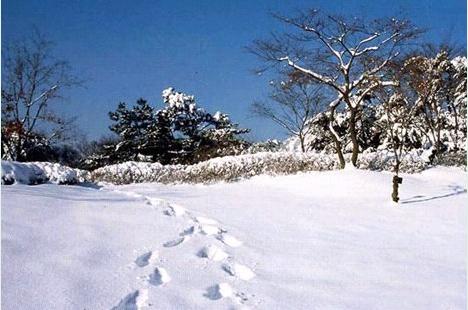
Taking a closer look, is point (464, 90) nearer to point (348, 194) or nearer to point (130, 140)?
point (348, 194)

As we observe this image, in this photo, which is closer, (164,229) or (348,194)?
(164,229)

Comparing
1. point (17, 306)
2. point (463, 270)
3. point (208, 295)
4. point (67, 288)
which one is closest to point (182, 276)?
point (208, 295)

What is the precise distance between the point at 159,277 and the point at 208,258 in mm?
711

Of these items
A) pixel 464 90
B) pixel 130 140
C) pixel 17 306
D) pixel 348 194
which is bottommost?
pixel 17 306

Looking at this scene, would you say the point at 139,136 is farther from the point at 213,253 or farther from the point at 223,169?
the point at 213,253

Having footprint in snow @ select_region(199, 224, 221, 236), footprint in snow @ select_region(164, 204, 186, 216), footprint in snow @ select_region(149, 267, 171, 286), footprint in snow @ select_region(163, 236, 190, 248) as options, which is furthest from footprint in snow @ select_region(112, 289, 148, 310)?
footprint in snow @ select_region(164, 204, 186, 216)

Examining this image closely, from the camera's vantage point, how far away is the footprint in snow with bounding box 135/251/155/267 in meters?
3.35

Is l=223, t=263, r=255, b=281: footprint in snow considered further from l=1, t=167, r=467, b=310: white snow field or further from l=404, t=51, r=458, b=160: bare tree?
l=404, t=51, r=458, b=160: bare tree

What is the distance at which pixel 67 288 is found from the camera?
2674 mm

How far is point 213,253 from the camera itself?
12.8 ft

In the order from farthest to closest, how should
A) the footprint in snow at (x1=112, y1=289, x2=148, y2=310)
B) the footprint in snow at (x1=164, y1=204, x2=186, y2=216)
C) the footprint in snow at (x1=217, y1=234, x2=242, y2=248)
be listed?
the footprint in snow at (x1=164, y1=204, x2=186, y2=216)
the footprint in snow at (x1=217, y1=234, x2=242, y2=248)
the footprint in snow at (x1=112, y1=289, x2=148, y2=310)

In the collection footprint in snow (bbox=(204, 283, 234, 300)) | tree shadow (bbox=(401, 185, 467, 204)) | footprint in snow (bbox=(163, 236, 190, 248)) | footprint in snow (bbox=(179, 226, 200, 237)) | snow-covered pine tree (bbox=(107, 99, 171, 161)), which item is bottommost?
footprint in snow (bbox=(204, 283, 234, 300))

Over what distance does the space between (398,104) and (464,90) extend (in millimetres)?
8921

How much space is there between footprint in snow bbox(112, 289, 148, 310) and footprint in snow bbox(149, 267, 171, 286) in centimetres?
21
